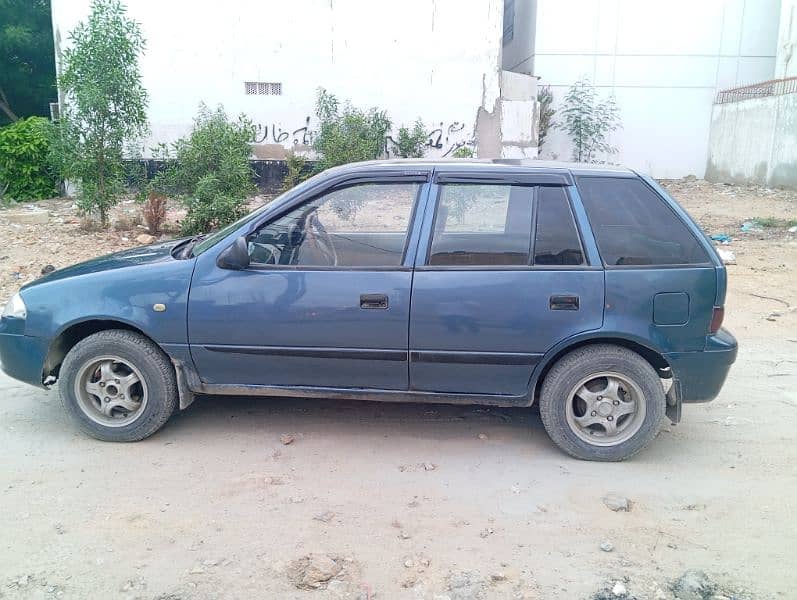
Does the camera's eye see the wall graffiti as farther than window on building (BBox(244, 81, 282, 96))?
Yes

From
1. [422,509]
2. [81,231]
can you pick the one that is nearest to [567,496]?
[422,509]

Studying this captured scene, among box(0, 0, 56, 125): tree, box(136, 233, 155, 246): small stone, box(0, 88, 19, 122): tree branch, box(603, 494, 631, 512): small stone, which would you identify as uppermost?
box(0, 0, 56, 125): tree

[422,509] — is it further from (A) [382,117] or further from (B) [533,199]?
(A) [382,117]

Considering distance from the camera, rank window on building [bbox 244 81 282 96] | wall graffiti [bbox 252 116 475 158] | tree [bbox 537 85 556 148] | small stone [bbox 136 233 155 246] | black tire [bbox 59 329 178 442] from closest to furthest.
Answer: black tire [bbox 59 329 178 442], small stone [bbox 136 233 155 246], window on building [bbox 244 81 282 96], wall graffiti [bbox 252 116 475 158], tree [bbox 537 85 556 148]

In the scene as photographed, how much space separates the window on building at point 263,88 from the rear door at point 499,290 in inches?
557

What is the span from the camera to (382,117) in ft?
57.0

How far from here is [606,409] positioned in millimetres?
4141

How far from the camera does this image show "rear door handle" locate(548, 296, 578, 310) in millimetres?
4000

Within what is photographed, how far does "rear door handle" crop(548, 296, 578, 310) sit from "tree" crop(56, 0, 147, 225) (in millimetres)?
8928

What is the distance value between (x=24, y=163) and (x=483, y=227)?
15050mm

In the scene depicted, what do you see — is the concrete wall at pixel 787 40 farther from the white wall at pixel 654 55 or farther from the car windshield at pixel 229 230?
the car windshield at pixel 229 230

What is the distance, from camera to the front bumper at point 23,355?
4270 mm

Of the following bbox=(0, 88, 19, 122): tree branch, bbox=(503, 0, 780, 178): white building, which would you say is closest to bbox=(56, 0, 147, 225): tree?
bbox=(0, 88, 19, 122): tree branch

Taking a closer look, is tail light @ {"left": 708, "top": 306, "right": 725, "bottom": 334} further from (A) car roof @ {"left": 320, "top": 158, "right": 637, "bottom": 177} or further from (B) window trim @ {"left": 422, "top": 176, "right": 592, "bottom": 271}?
(A) car roof @ {"left": 320, "top": 158, "right": 637, "bottom": 177}
